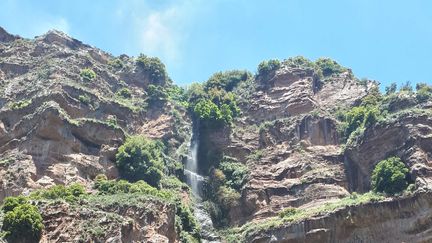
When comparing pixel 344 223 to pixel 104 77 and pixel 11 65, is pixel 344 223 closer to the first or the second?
pixel 104 77

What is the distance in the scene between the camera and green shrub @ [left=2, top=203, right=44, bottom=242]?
1517 inches

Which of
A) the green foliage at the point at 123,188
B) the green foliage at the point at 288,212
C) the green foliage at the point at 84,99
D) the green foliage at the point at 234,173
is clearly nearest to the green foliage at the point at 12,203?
the green foliage at the point at 123,188

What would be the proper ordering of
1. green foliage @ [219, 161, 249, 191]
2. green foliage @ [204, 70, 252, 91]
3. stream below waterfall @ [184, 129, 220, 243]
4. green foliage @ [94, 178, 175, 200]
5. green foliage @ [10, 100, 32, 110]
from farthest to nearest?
green foliage @ [204, 70, 252, 91] < green foliage @ [219, 161, 249, 191] < green foliage @ [10, 100, 32, 110] < stream below waterfall @ [184, 129, 220, 243] < green foliage @ [94, 178, 175, 200]

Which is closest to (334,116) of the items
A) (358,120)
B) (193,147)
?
(358,120)

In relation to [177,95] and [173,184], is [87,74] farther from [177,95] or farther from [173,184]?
[173,184]

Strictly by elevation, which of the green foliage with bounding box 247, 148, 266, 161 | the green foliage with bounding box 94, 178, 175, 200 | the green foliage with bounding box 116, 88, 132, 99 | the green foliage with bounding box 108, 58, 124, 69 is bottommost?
the green foliage with bounding box 94, 178, 175, 200

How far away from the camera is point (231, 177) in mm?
69000

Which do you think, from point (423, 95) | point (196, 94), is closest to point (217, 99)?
point (196, 94)

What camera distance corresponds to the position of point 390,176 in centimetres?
5494

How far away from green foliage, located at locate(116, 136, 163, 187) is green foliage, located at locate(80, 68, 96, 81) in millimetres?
15553

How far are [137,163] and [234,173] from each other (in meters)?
13.0

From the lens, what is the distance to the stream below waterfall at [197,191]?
2368 inches

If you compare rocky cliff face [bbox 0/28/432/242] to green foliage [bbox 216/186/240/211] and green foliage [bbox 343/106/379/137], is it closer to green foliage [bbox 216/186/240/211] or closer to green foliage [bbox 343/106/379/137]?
green foliage [bbox 216/186/240/211]

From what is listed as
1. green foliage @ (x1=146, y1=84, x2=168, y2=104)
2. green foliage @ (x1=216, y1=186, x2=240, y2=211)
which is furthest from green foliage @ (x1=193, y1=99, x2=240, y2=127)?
green foliage @ (x1=216, y1=186, x2=240, y2=211)
